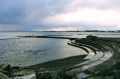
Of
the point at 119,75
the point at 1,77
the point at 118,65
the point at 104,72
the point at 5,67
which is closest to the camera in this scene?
the point at 119,75

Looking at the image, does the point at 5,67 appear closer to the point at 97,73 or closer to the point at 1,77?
the point at 1,77

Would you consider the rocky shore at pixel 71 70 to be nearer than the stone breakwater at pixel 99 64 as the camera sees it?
Yes

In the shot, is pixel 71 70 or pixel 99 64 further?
pixel 99 64

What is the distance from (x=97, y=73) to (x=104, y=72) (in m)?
0.67

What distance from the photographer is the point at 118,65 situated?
11266 mm

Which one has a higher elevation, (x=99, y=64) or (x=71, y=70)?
(x=99, y=64)

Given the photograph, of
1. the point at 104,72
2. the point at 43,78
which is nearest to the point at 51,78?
the point at 43,78

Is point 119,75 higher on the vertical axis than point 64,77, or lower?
higher

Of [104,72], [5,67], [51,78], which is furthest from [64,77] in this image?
[5,67]

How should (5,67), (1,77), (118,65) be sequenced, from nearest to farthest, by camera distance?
(1,77) < (118,65) < (5,67)

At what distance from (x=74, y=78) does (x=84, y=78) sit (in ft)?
2.62

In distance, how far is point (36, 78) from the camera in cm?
864

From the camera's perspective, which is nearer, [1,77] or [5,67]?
[1,77]

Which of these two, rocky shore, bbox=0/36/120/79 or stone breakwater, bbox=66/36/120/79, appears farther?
stone breakwater, bbox=66/36/120/79
